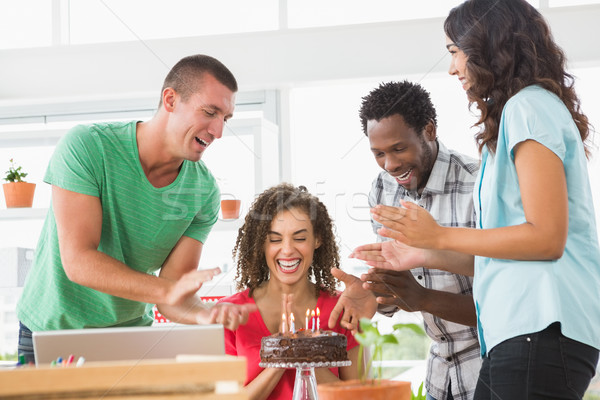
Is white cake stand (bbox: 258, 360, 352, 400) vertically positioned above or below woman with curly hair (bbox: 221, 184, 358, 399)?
below

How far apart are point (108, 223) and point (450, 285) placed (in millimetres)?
1088

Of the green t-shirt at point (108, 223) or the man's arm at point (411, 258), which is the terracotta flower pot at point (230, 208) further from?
the man's arm at point (411, 258)

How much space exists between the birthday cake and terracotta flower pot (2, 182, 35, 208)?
2.30 metres

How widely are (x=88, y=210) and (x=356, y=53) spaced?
196 centimetres

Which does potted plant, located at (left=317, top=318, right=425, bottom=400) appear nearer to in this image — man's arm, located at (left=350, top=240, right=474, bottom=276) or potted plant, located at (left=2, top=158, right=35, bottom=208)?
man's arm, located at (left=350, top=240, right=474, bottom=276)

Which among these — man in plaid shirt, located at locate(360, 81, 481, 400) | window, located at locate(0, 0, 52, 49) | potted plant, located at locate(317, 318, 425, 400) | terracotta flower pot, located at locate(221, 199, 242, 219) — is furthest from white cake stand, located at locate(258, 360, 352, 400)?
window, located at locate(0, 0, 52, 49)

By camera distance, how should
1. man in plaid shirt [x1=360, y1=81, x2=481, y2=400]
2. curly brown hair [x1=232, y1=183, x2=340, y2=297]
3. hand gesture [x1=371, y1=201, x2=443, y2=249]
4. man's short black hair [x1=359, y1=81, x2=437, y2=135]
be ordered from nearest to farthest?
hand gesture [x1=371, y1=201, x2=443, y2=249] → man in plaid shirt [x1=360, y1=81, x2=481, y2=400] → man's short black hair [x1=359, y1=81, x2=437, y2=135] → curly brown hair [x1=232, y1=183, x2=340, y2=297]

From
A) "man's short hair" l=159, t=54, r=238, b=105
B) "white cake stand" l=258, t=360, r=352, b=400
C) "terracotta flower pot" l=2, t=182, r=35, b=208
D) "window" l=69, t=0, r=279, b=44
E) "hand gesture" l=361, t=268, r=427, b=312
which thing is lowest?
"white cake stand" l=258, t=360, r=352, b=400

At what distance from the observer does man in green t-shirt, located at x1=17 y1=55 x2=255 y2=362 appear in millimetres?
1752

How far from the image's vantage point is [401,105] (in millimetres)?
2205

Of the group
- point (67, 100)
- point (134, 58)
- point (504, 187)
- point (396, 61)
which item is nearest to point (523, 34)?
point (504, 187)

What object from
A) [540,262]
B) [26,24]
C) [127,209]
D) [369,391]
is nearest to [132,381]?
[369,391]

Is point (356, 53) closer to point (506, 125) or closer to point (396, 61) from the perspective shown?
point (396, 61)

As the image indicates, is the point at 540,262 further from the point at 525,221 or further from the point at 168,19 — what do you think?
the point at 168,19
